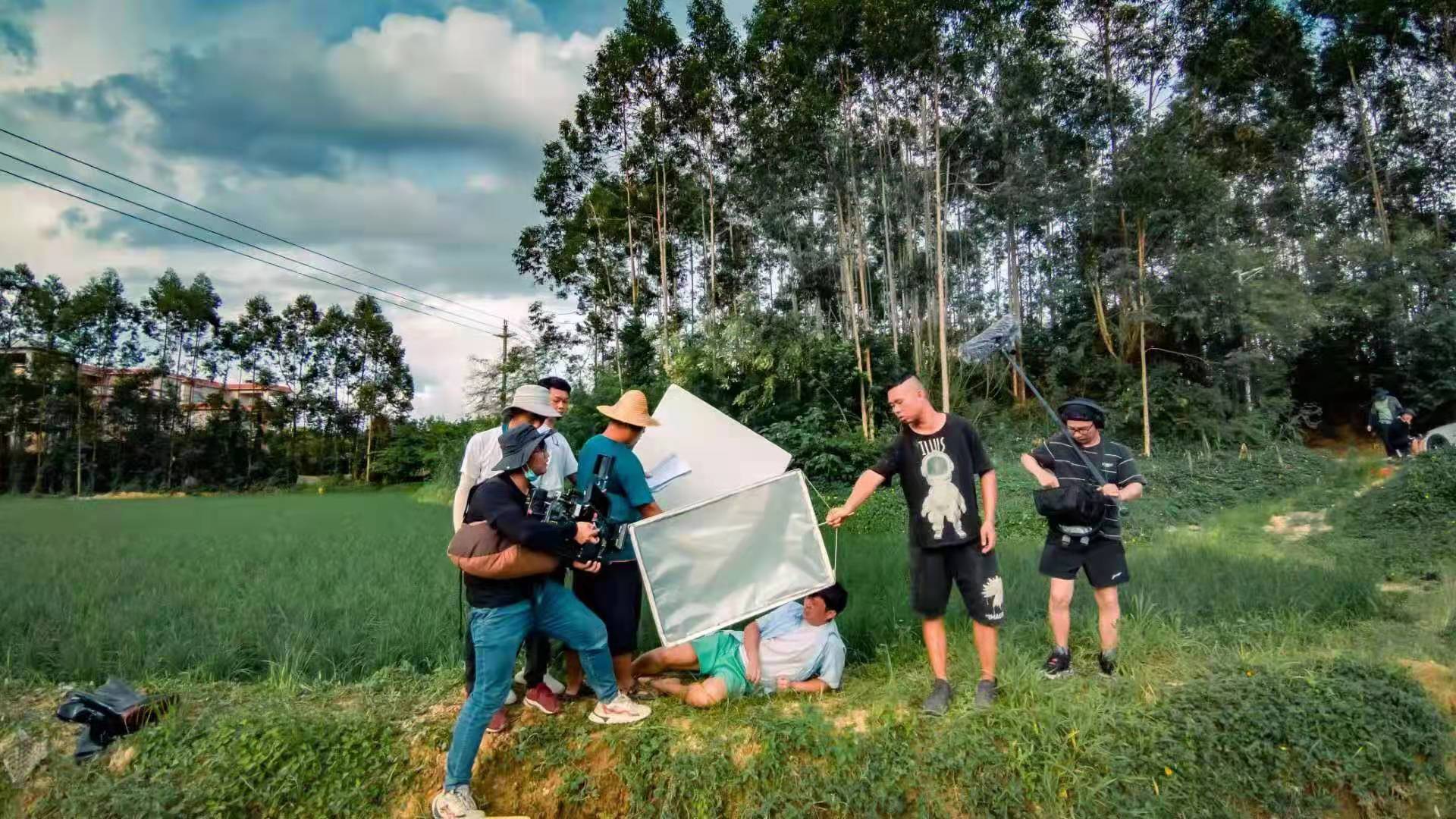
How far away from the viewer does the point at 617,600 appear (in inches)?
152

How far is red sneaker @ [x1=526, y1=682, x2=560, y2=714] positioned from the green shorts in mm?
782

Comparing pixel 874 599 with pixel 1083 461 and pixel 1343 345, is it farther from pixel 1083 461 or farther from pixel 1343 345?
pixel 1343 345

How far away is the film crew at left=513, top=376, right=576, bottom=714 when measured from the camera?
3.71 m

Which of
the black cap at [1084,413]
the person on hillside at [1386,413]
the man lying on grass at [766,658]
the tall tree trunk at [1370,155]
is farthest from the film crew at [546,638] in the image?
the tall tree trunk at [1370,155]

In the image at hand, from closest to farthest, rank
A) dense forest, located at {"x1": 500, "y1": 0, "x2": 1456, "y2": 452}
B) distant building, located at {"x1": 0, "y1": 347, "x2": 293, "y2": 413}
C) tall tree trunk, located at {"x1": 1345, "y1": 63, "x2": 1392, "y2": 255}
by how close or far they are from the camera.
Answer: dense forest, located at {"x1": 500, "y1": 0, "x2": 1456, "y2": 452}, tall tree trunk, located at {"x1": 1345, "y1": 63, "x2": 1392, "y2": 255}, distant building, located at {"x1": 0, "y1": 347, "x2": 293, "y2": 413}

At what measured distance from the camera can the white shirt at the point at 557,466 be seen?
4.07 metres

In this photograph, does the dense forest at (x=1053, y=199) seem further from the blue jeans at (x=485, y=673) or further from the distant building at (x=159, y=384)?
the distant building at (x=159, y=384)

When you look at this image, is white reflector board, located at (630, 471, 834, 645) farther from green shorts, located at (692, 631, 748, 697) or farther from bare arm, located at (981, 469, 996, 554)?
bare arm, located at (981, 469, 996, 554)

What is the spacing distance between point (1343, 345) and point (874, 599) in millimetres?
21883

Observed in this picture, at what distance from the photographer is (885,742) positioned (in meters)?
3.33

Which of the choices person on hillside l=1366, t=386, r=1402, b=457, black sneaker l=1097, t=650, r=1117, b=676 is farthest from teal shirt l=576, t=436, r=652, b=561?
person on hillside l=1366, t=386, r=1402, b=457

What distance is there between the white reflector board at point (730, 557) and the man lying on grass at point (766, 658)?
0.59 feet

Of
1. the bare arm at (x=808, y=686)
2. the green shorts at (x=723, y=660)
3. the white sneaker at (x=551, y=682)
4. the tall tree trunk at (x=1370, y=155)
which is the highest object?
the tall tree trunk at (x=1370, y=155)

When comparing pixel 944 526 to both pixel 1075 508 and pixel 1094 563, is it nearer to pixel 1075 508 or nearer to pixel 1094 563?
pixel 1075 508
